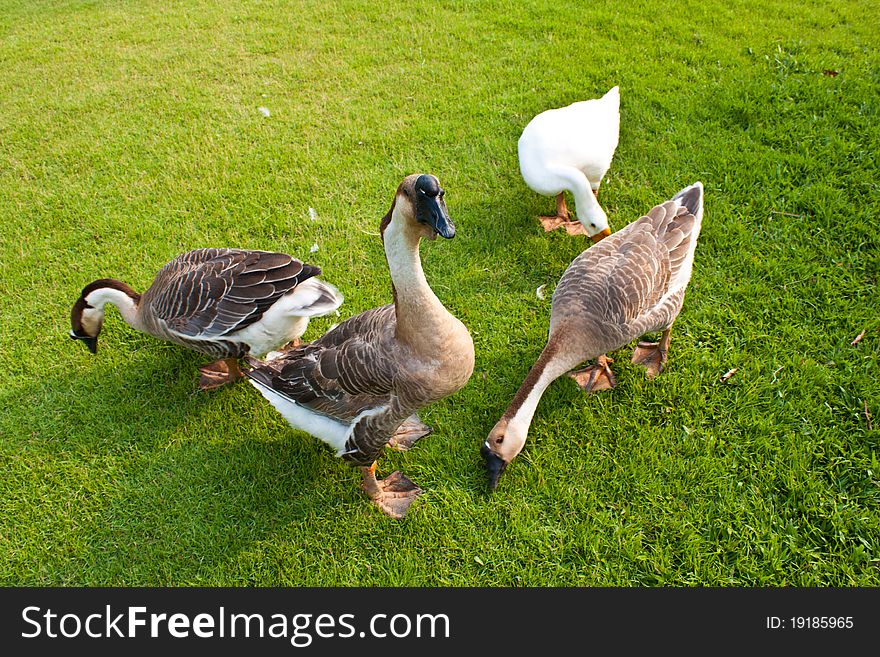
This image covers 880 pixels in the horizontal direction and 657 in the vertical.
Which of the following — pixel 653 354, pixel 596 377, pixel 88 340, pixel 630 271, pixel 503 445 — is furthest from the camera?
pixel 88 340

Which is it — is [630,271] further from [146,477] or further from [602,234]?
[146,477]

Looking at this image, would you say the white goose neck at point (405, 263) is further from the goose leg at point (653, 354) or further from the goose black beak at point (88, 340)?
the goose black beak at point (88, 340)

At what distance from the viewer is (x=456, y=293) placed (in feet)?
15.0

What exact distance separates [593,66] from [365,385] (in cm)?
529

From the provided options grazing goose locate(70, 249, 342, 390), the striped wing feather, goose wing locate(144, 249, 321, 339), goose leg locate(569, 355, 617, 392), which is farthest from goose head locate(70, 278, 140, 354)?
goose leg locate(569, 355, 617, 392)

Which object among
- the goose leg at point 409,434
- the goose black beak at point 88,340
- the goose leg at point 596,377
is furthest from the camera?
the goose black beak at point 88,340

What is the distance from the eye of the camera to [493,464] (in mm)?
3320

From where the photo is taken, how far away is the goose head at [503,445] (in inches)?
129

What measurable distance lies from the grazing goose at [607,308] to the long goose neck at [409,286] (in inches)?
36.5

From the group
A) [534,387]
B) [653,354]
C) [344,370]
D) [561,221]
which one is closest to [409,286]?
[344,370]

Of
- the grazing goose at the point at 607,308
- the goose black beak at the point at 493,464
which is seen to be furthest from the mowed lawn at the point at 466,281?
the grazing goose at the point at 607,308

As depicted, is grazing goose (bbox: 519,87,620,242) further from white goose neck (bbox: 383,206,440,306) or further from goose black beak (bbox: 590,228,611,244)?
white goose neck (bbox: 383,206,440,306)

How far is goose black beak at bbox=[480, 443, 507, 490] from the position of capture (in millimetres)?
3301

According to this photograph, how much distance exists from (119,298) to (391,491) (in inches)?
96.8
